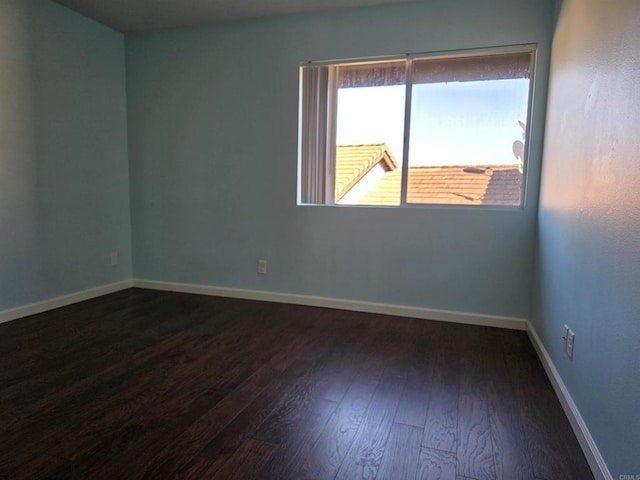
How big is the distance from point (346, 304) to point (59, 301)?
2.44 meters

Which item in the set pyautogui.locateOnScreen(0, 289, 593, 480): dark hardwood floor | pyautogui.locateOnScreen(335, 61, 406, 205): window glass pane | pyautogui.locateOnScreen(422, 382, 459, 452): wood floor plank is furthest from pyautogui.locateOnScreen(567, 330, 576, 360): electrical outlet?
pyautogui.locateOnScreen(335, 61, 406, 205): window glass pane

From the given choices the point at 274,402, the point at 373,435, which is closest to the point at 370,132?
the point at 274,402

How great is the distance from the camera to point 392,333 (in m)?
2.82

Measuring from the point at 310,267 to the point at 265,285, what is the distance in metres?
0.49

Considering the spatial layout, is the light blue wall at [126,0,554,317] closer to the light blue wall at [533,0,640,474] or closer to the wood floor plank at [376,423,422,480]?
the light blue wall at [533,0,640,474]

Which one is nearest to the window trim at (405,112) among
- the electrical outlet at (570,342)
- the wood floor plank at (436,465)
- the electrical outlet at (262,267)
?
the electrical outlet at (262,267)

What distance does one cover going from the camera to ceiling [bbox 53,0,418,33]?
3.04 meters

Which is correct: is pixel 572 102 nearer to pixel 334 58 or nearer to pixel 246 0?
pixel 334 58

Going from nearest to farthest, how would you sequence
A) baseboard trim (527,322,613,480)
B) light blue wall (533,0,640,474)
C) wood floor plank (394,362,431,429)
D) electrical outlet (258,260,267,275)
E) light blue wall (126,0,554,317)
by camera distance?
1. light blue wall (533,0,640,474)
2. baseboard trim (527,322,613,480)
3. wood floor plank (394,362,431,429)
4. light blue wall (126,0,554,317)
5. electrical outlet (258,260,267,275)

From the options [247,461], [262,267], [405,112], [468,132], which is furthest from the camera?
[262,267]

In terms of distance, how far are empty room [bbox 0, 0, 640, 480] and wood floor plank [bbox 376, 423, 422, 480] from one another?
1 centimetres

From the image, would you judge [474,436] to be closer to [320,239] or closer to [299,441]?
[299,441]

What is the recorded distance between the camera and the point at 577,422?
1.62m

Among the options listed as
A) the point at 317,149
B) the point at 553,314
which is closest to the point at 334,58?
the point at 317,149
